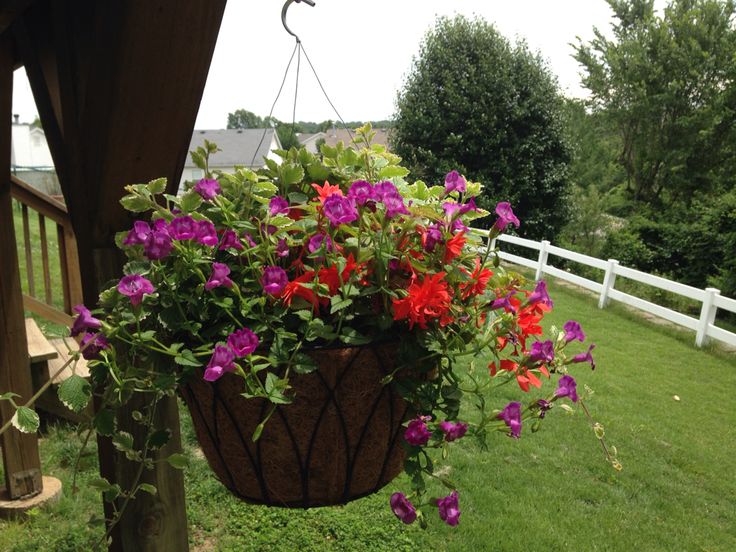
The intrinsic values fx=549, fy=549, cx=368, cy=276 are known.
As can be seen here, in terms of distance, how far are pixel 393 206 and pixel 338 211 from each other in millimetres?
92

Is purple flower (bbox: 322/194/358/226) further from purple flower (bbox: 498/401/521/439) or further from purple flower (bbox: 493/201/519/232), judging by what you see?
purple flower (bbox: 498/401/521/439)

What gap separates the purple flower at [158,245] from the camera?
2.57ft

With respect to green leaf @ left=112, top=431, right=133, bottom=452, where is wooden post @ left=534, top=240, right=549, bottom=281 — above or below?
below

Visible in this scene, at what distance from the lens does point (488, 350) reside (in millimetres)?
1019

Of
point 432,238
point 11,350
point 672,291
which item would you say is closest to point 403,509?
point 432,238

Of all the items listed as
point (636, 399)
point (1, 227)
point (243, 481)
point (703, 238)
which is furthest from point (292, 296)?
point (703, 238)

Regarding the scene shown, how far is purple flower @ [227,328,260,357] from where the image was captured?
0.75 m

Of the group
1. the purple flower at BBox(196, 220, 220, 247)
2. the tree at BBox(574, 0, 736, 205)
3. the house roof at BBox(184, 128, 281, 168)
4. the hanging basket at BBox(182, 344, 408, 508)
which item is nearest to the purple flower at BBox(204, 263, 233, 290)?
the purple flower at BBox(196, 220, 220, 247)

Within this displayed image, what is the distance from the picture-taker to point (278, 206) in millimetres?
902

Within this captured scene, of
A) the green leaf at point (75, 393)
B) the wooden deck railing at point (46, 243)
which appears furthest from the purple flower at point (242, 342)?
the wooden deck railing at point (46, 243)

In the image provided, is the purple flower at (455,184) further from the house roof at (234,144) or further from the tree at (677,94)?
the house roof at (234,144)

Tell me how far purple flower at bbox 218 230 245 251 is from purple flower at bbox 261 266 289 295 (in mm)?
75

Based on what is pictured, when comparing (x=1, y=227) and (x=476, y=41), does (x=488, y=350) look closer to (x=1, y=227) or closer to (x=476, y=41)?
(x=1, y=227)

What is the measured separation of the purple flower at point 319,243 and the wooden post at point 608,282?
7854mm
